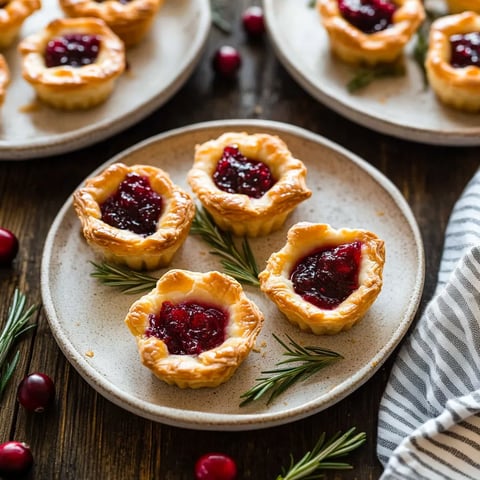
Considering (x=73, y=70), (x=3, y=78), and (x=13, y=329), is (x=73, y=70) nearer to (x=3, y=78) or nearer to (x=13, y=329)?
(x=3, y=78)

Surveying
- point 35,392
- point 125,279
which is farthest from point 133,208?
point 35,392

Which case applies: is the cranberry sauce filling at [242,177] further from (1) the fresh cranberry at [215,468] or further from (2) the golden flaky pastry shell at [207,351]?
(1) the fresh cranberry at [215,468]

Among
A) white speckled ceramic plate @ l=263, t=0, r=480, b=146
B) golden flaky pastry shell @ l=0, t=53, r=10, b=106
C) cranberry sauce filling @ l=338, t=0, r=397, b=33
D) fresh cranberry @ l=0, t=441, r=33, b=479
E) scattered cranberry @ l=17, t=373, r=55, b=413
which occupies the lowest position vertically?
fresh cranberry @ l=0, t=441, r=33, b=479

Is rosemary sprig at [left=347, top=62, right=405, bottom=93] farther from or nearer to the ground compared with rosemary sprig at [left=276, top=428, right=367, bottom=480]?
farther from the ground

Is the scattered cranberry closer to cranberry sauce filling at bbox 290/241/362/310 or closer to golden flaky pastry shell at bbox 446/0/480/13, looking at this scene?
cranberry sauce filling at bbox 290/241/362/310

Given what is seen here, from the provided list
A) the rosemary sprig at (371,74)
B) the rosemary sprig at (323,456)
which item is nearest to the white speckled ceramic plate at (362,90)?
the rosemary sprig at (371,74)

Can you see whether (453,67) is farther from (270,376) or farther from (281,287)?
(270,376)

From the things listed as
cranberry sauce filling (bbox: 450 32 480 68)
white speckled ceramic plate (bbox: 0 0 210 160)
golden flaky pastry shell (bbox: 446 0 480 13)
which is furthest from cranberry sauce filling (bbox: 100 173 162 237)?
golden flaky pastry shell (bbox: 446 0 480 13)
